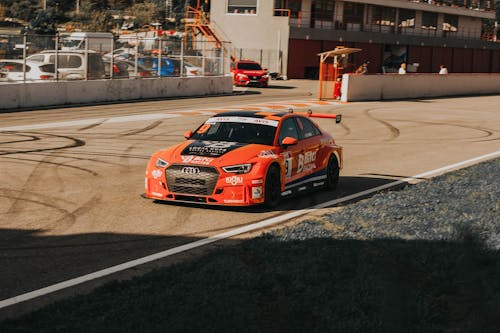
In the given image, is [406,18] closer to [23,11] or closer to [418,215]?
[23,11]

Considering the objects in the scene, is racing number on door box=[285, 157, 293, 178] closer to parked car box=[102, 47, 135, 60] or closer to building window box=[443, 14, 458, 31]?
parked car box=[102, 47, 135, 60]

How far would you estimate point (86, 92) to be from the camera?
32.6 metres

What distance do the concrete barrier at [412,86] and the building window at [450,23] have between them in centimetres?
3238

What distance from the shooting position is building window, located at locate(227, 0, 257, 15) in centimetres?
6538

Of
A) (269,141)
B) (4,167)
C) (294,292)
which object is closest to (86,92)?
(4,167)

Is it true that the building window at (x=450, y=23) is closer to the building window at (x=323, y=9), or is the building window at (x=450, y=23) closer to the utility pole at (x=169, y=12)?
the building window at (x=323, y=9)

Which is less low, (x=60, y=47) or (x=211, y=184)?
(x=60, y=47)

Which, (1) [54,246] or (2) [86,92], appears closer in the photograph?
(1) [54,246]

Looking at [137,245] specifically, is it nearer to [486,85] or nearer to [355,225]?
[355,225]

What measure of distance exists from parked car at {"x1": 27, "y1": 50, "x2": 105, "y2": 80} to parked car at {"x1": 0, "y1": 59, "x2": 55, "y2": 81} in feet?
0.81

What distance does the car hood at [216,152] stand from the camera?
486 inches

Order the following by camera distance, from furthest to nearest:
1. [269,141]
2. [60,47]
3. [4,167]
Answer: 1. [60,47]
2. [4,167]
3. [269,141]

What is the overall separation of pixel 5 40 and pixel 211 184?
19094mm

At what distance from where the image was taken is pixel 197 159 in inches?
487
